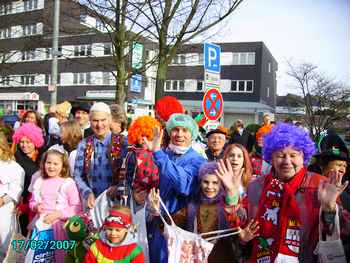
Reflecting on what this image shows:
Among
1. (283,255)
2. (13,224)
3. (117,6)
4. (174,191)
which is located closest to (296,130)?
(283,255)

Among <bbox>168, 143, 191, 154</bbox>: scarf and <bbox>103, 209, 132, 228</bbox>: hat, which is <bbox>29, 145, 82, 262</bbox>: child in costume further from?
<bbox>168, 143, 191, 154</bbox>: scarf

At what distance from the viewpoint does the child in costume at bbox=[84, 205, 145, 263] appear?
3027 millimetres

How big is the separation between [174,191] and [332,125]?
55.1 feet

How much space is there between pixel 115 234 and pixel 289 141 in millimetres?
1583

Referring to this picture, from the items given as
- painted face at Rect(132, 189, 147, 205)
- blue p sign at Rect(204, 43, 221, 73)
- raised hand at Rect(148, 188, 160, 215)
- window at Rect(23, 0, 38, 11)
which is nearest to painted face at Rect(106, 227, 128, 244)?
raised hand at Rect(148, 188, 160, 215)

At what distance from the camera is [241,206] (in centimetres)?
278

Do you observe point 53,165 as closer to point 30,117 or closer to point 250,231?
point 250,231

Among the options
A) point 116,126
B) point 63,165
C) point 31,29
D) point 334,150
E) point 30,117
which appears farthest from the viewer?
point 31,29

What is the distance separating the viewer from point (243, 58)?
129 ft

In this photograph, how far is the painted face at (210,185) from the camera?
306 centimetres

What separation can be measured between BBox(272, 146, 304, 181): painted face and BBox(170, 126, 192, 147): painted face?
898 millimetres

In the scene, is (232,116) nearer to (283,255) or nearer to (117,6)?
(117,6)

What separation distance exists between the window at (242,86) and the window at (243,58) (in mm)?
1958

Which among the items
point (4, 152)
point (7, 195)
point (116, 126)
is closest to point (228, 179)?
point (116, 126)
